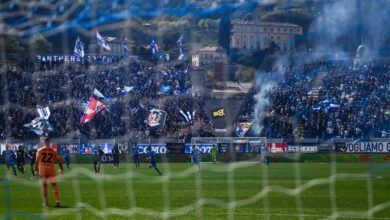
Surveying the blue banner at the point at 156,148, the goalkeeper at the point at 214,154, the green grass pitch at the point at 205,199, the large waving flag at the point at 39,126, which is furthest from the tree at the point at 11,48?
the goalkeeper at the point at 214,154

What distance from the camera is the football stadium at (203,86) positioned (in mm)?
33688

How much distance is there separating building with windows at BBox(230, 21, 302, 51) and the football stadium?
0.11 m

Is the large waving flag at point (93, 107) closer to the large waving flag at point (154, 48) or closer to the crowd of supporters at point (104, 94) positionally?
the crowd of supporters at point (104, 94)

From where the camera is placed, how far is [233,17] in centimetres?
4184

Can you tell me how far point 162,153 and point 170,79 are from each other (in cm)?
667

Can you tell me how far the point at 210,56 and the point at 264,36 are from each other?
3589 mm

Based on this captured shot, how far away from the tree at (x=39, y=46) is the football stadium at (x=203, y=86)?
84mm

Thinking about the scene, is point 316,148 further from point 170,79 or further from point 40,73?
point 40,73

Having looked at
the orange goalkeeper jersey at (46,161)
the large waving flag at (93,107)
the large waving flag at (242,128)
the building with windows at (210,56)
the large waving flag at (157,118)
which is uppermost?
the building with windows at (210,56)

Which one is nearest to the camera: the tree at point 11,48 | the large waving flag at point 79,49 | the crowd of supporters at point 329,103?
the tree at point 11,48

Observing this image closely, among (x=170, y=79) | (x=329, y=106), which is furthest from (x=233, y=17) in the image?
(x=329, y=106)

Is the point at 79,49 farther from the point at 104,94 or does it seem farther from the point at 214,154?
the point at 214,154

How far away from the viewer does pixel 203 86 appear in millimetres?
41312

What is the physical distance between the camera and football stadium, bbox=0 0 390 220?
111 feet
